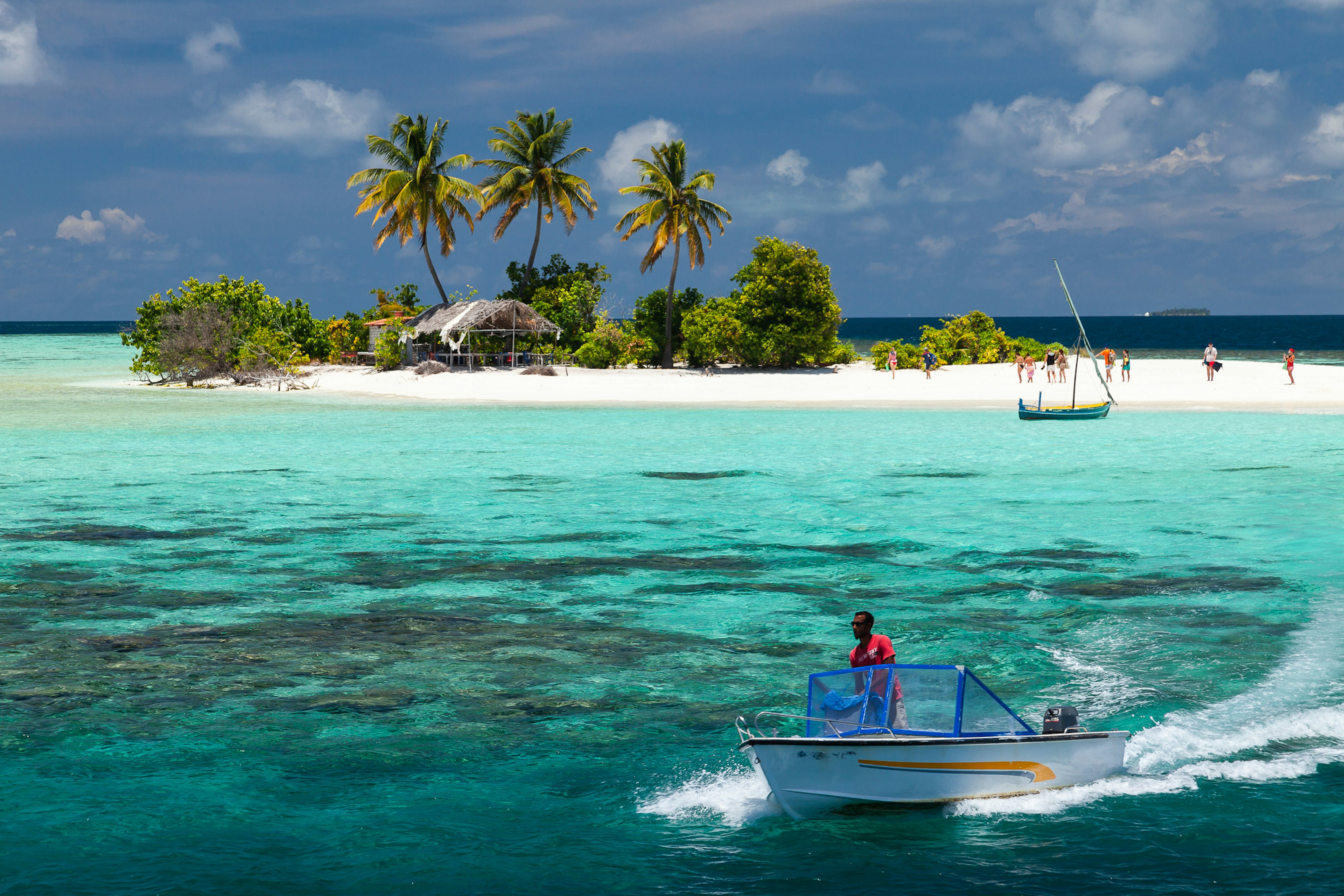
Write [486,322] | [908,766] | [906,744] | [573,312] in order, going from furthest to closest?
[573,312]
[486,322]
[908,766]
[906,744]

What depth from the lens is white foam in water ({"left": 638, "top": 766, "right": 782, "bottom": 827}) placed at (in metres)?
8.40

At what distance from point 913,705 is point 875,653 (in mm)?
574

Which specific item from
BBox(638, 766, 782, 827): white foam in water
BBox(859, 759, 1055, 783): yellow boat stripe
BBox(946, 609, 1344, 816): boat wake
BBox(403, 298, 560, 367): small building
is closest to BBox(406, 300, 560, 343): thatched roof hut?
BBox(403, 298, 560, 367): small building

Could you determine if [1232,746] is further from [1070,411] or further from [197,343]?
[197,343]

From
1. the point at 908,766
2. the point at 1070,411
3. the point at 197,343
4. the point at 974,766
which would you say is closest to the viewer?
the point at 908,766

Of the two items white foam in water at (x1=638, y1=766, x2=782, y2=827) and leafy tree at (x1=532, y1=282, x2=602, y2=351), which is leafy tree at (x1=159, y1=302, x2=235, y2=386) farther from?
white foam in water at (x1=638, y1=766, x2=782, y2=827)

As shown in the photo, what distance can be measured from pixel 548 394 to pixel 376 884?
42257 millimetres

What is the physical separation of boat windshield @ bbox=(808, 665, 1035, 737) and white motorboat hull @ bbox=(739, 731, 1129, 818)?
0.14 m

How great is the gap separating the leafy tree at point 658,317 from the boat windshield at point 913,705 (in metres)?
51.6

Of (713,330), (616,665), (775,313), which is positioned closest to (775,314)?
(775,313)

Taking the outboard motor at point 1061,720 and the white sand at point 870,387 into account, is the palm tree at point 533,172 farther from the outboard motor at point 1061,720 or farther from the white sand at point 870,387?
the outboard motor at point 1061,720

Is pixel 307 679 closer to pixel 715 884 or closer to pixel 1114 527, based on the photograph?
pixel 715 884

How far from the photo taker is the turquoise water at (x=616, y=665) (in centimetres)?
779

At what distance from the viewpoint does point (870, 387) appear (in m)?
50.0
